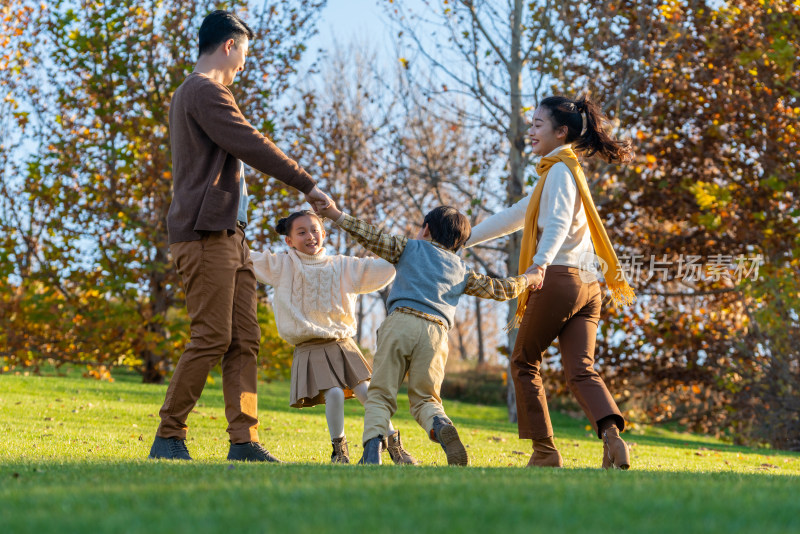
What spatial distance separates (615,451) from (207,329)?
2.31m

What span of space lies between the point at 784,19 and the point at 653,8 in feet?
6.32

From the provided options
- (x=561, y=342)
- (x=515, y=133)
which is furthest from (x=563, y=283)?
(x=515, y=133)

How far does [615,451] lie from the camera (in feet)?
15.1

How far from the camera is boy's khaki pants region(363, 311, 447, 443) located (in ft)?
Answer: 15.0

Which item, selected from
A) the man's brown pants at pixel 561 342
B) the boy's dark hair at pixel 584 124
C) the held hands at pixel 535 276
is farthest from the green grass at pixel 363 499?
the boy's dark hair at pixel 584 124

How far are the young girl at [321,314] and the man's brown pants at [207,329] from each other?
640 millimetres

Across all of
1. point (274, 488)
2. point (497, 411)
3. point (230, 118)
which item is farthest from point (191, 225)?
point (497, 411)

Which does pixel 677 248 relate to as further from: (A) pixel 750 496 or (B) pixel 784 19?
(A) pixel 750 496

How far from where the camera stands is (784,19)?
12.6 m

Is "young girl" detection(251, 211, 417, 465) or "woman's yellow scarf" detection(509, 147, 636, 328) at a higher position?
"woman's yellow scarf" detection(509, 147, 636, 328)

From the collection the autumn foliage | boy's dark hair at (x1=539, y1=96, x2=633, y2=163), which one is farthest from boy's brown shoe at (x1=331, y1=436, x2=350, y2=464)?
the autumn foliage

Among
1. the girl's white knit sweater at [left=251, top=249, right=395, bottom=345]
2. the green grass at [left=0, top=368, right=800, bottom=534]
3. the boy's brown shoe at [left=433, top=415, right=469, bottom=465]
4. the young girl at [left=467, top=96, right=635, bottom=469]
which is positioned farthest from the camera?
the girl's white knit sweater at [left=251, top=249, right=395, bottom=345]

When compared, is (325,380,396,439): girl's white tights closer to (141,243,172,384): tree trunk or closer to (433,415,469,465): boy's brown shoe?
(433,415,469,465): boy's brown shoe

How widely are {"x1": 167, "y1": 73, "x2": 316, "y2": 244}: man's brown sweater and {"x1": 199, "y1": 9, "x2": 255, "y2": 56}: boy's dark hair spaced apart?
0.23 m
